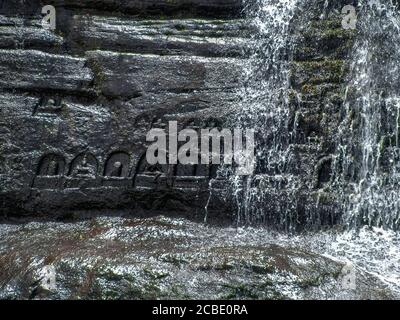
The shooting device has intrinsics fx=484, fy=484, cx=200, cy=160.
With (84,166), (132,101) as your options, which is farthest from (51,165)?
(132,101)

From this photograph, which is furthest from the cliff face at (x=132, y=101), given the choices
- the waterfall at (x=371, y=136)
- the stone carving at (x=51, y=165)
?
the waterfall at (x=371, y=136)

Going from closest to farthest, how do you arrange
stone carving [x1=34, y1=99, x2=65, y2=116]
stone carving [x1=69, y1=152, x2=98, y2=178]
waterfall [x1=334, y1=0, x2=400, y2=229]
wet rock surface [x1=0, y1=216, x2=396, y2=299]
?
wet rock surface [x1=0, y1=216, x2=396, y2=299] < waterfall [x1=334, y1=0, x2=400, y2=229] < stone carving [x1=69, y1=152, x2=98, y2=178] < stone carving [x1=34, y1=99, x2=65, y2=116]

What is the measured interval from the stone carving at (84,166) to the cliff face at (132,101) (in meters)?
0.01

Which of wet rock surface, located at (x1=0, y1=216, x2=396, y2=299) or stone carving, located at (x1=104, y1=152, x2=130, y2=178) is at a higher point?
stone carving, located at (x1=104, y1=152, x2=130, y2=178)

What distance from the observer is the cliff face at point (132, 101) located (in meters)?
4.65

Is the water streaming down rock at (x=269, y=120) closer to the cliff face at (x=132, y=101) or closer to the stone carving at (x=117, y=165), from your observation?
the cliff face at (x=132, y=101)

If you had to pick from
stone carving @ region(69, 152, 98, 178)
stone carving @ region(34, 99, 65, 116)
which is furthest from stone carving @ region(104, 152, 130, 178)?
stone carving @ region(34, 99, 65, 116)

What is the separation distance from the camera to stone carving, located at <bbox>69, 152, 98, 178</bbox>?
186 inches

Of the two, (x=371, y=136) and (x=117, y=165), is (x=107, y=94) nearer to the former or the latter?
(x=117, y=165)

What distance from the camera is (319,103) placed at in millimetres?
4773

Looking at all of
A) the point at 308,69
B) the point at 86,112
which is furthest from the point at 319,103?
the point at 86,112

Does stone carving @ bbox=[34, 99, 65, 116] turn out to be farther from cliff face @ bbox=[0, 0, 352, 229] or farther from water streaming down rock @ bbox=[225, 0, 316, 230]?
water streaming down rock @ bbox=[225, 0, 316, 230]

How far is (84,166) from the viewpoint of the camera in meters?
4.74
